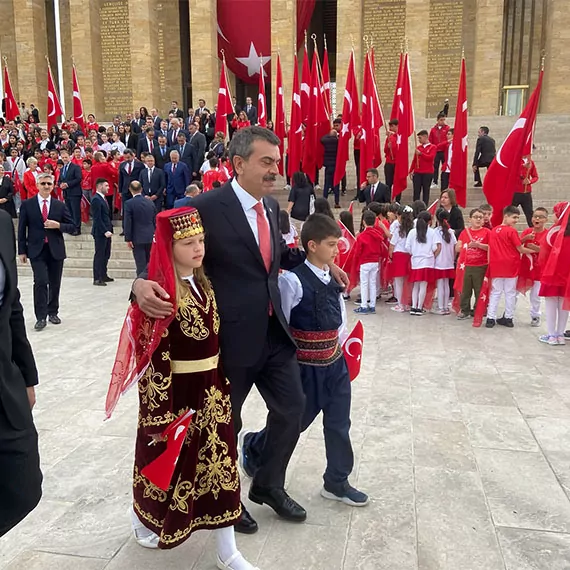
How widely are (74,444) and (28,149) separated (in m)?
15.0

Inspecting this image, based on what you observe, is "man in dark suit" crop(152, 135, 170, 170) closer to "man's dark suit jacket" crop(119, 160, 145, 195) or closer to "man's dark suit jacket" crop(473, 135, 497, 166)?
"man's dark suit jacket" crop(119, 160, 145, 195)

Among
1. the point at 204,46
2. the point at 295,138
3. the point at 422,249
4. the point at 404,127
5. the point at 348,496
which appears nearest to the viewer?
the point at 348,496

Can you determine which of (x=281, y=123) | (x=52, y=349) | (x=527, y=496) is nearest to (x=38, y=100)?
(x=281, y=123)

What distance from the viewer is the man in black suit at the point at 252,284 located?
2564 mm

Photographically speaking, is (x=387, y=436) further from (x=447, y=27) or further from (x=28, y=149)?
(x=447, y=27)

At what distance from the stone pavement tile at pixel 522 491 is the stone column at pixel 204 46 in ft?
68.4

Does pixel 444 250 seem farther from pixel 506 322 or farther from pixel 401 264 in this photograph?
pixel 506 322

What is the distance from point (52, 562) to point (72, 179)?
11239mm

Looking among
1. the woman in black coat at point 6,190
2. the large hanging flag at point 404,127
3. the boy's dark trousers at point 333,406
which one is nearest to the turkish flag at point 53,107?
the woman in black coat at point 6,190

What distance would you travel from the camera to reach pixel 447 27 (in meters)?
24.8

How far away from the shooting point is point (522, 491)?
10.7 feet

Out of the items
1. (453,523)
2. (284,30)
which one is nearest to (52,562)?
(453,523)

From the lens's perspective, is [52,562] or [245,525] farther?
[245,525]

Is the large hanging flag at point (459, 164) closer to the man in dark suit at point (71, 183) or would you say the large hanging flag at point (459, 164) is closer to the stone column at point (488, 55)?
the man in dark suit at point (71, 183)
